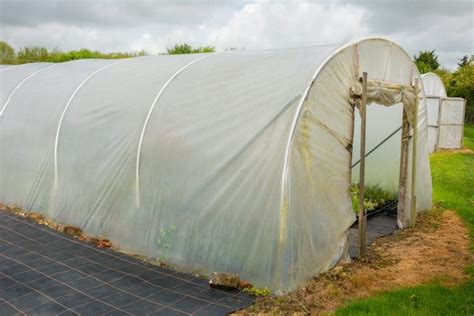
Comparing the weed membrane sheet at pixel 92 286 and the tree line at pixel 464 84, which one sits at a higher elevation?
the tree line at pixel 464 84

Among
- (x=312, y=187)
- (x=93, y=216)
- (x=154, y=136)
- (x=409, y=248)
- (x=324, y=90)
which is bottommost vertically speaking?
(x=409, y=248)

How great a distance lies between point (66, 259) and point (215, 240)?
2027 millimetres

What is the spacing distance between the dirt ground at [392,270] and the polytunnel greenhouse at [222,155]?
0.70 feet

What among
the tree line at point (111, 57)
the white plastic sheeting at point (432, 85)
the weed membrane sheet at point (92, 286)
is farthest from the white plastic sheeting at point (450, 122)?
the weed membrane sheet at point (92, 286)

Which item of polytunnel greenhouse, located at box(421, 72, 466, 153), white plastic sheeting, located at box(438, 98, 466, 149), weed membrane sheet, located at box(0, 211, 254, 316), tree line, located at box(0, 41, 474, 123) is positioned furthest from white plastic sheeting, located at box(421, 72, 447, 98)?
weed membrane sheet, located at box(0, 211, 254, 316)

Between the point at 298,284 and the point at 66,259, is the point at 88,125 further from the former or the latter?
the point at 298,284

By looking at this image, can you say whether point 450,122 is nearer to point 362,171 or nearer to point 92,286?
point 362,171

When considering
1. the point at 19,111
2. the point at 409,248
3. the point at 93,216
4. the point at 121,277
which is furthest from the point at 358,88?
the point at 19,111

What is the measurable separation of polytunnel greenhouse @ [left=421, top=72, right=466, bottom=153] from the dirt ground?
410 inches

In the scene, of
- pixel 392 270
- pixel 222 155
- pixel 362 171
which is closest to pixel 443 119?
pixel 362 171

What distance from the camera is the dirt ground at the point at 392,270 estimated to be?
446cm

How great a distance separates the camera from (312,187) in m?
5.05

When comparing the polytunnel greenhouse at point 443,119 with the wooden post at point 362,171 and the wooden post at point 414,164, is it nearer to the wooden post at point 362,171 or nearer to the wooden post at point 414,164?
the wooden post at point 414,164

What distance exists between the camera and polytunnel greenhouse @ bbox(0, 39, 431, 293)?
4.88 meters
